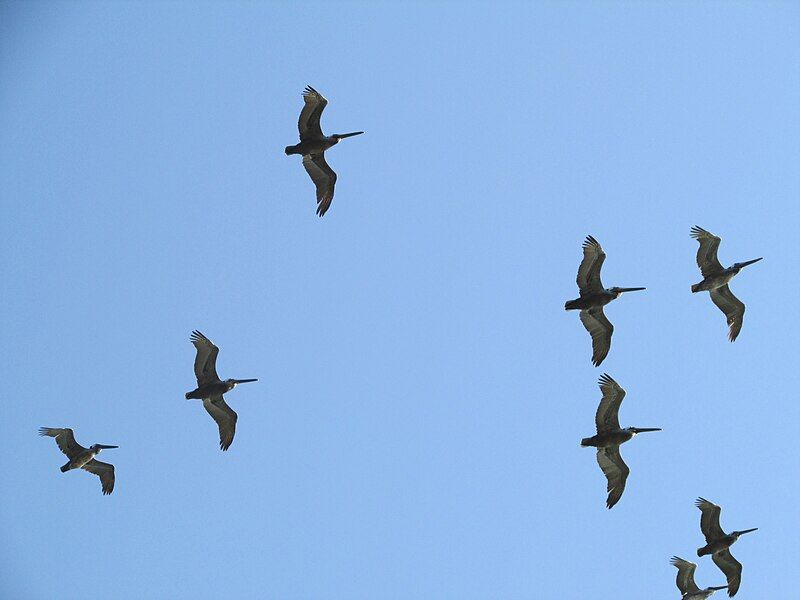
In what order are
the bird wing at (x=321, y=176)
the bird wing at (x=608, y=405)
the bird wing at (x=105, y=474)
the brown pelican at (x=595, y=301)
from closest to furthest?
the bird wing at (x=608, y=405) → the brown pelican at (x=595, y=301) → the bird wing at (x=321, y=176) → the bird wing at (x=105, y=474)

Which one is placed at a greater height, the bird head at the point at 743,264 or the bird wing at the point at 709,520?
the bird head at the point at 743,264

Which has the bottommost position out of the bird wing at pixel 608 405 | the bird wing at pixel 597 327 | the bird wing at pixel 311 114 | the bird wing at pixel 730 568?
the bird wing at pixel 730 568

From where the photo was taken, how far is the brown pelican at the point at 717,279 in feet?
124

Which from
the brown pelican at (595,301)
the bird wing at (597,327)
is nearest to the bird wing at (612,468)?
the brown pelican at (595,301)

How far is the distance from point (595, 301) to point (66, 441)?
17.5 metres

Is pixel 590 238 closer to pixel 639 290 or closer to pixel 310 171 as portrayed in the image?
pixel 639 290

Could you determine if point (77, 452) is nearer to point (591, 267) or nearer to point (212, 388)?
point (212, 388)

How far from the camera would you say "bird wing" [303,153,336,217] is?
37.8m

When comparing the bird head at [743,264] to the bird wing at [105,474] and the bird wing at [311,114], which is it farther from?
the bird wing at [105,474]

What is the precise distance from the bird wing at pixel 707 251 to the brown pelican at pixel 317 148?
36.7 feet

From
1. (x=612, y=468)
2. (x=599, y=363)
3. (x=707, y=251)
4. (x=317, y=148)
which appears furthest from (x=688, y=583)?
(x=317, y=148)

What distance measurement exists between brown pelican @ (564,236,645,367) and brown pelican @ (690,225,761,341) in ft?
9.98

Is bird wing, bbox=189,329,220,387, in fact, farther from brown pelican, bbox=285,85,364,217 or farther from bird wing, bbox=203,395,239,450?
brown pelican, bbox=285,85,364,217

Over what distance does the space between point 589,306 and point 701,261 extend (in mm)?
4411
